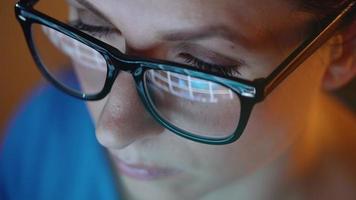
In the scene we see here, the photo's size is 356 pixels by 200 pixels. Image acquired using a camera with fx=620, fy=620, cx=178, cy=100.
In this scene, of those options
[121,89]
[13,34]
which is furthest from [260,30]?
[13,34]

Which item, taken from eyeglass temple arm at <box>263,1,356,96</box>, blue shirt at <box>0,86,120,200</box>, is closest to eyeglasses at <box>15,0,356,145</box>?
eyeglass temple arm at <box>263,1,356,96</box>

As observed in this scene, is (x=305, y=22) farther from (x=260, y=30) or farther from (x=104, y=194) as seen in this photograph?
(x=104, y=194)

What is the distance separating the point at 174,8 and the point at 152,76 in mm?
96

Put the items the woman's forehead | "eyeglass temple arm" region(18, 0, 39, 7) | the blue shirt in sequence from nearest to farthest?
the woman's forehead, "eyeglass temple arm" region(18, 0, 39, 7), the blue shirt

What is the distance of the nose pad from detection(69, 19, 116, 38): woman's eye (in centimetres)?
4

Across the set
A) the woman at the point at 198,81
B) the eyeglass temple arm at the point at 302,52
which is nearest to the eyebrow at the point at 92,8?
the woman at the point at 198,81

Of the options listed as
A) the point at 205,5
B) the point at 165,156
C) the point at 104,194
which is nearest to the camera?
the point at 205,5

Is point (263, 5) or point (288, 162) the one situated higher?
point (263, 5)

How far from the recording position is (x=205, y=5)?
0.54m

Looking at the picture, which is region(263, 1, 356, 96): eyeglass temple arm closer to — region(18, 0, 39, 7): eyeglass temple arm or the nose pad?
the nose pad

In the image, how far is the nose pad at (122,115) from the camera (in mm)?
623

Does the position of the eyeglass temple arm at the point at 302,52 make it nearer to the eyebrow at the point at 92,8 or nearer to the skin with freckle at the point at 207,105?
the skin with freckle at the point at 207,105

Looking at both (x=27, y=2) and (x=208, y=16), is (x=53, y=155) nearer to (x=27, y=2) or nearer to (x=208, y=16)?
(x=27, y=2)

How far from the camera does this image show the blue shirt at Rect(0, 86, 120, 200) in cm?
80
